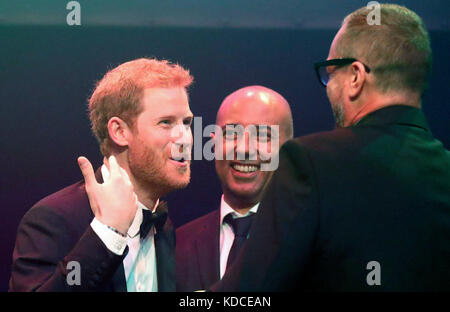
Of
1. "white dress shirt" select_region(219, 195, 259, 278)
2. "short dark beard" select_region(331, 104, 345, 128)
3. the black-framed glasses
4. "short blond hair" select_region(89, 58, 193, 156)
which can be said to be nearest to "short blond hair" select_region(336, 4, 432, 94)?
the black-framed glasses

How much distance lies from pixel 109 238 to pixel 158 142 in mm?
583

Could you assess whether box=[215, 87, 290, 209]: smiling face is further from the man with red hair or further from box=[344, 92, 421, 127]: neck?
box=[344, 92, 421, 127]: neck

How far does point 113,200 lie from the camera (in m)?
1.84

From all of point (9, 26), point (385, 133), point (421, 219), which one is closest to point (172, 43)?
point (9, 26)

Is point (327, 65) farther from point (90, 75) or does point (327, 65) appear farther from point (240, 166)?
point (90, 75)

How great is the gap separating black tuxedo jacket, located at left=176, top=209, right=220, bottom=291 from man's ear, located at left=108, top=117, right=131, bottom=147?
515mm

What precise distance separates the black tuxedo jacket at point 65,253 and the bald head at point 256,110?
70 cm

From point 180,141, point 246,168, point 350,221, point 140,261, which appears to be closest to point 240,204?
point 246,168

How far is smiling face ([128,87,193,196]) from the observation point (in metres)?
2.25

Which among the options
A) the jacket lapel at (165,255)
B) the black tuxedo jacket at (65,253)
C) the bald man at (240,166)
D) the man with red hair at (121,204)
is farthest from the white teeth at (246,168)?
Result: the black tuxedo jacket at (65,253)

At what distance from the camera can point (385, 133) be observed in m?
1.55

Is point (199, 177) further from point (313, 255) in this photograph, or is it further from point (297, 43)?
→ point (313, 255)

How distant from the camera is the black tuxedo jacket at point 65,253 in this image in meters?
1.77

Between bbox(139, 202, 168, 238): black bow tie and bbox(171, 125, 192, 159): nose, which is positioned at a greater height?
bbox(171, 125, 192, 159): nose
